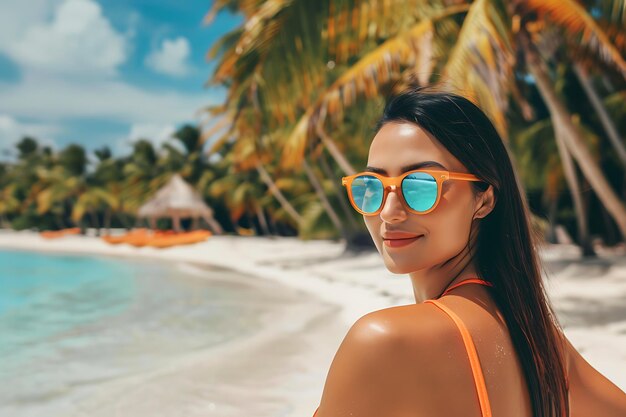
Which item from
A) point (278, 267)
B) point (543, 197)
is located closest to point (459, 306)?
point (278, 267)

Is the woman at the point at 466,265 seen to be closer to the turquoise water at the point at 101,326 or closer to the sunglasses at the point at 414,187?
the sunglasses at the point at 414,187

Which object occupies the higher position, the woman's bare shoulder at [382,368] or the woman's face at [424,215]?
the woman's face at [424,215]

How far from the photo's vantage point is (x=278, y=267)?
48.3 feet

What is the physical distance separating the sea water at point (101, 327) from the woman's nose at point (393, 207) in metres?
3.64

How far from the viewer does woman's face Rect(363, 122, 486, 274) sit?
1.03m

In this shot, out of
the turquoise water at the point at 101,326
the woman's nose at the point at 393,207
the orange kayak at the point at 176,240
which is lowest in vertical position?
the turquoise water at the point at 101,326

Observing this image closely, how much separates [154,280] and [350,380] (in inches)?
562

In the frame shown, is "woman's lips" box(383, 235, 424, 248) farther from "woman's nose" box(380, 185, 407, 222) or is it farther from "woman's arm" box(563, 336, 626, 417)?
"woman's arm" box(563, 336, 626, 417)

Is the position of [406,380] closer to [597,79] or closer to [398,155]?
[398,155]

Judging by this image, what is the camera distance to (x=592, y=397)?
3.76 ft

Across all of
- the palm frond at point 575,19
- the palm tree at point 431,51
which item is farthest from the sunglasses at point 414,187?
the palm frond at point 575,19

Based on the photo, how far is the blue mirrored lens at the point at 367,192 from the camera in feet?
3.60

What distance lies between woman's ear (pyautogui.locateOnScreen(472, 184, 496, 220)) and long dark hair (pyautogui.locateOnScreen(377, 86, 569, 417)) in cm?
1

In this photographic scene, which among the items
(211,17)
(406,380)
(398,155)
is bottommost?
(406,380)
